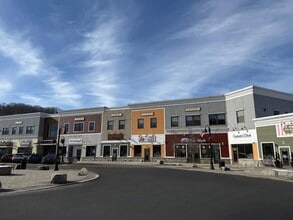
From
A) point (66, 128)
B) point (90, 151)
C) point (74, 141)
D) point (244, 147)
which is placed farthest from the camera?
point (66, 128)

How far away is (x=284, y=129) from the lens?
35000mm

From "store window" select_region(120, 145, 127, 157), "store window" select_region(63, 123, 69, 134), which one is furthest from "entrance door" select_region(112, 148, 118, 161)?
"store window" select_region(63, 123, 69, 134)

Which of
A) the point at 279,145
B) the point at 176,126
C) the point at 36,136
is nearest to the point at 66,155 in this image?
the point at 36,136

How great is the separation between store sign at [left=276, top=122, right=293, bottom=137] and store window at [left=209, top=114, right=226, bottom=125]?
11581mm

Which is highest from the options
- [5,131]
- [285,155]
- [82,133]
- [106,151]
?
[5,131]

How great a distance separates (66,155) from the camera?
60.3 metres

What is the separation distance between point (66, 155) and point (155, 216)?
54943mm

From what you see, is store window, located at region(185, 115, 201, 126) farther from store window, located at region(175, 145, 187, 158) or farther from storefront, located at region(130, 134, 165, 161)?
storefront, located at region(130, 134, 165, 161)

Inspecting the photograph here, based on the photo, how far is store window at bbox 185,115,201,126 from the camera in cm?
4921

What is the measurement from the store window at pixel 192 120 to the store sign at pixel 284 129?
15075 mm

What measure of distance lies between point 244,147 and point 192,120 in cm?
1036

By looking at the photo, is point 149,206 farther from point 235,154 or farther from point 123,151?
point 123,151

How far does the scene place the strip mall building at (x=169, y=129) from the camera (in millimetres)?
42844

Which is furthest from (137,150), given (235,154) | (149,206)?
(149,206)
